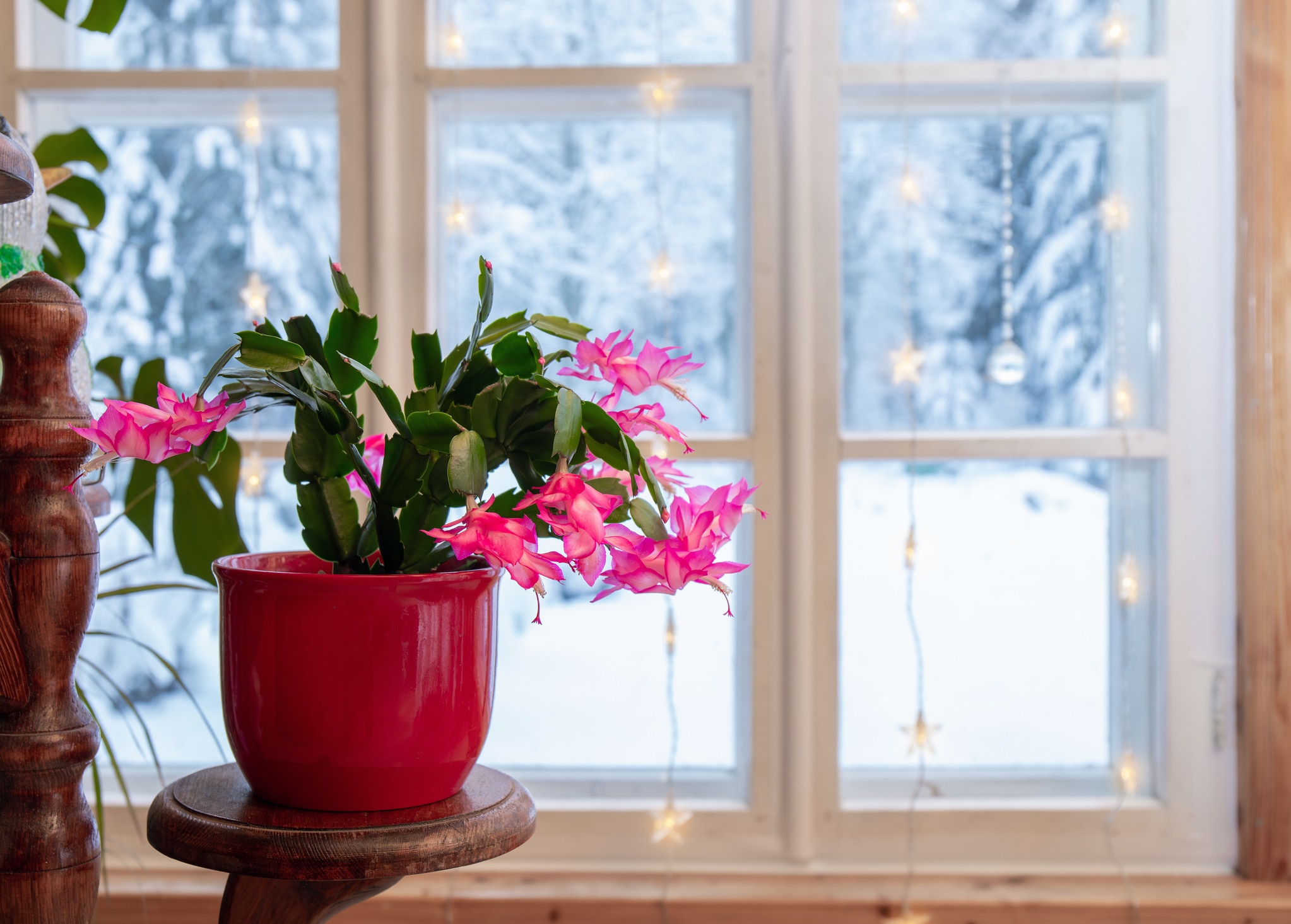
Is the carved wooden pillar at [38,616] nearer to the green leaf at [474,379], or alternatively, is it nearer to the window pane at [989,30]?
the green leaf at [474,379]

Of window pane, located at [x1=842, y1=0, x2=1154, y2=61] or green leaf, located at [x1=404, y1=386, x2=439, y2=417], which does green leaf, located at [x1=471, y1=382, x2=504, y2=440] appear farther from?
window pane, located at [x1=842, y1=0, x2=1154, y2=61]

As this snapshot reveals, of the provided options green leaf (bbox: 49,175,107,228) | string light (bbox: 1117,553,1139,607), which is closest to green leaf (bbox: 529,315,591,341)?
green leaf (bbox: 49,175,107,228)

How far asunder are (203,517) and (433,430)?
0.70 metres

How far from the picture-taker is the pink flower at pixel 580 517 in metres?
0.44

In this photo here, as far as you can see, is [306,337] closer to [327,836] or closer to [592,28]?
[327,836]

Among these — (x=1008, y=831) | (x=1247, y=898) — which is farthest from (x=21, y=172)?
(x=1247, y=898)

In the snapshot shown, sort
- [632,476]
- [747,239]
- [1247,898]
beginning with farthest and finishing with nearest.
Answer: [747,239] < [1247,898] < [632,476]

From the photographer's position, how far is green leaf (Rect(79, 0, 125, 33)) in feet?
2.75

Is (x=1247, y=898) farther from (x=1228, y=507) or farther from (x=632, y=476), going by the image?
(x=632, y=476)

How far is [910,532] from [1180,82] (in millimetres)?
732

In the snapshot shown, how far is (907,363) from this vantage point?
1308 mm

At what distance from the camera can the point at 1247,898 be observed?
4.04 ft

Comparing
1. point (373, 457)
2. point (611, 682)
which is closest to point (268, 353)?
point (373, 457)

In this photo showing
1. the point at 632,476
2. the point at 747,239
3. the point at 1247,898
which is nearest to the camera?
the point at 632,476
